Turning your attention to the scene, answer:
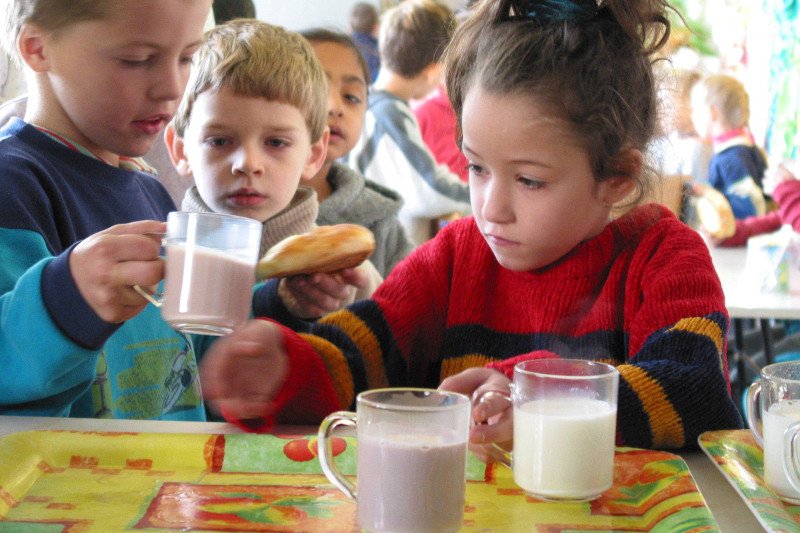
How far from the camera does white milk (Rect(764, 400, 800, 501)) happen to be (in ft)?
2.79

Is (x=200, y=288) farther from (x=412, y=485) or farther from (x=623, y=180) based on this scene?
(x=623, y=180)

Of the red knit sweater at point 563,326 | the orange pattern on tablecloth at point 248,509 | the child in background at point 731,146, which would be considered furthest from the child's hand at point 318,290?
the child in background at point 731,146

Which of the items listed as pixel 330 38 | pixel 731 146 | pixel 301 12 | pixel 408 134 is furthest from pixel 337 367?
pixel 301 12

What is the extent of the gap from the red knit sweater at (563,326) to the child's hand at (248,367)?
0.06 ft

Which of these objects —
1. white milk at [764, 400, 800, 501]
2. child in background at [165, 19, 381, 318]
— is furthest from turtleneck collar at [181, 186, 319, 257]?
white milk at [764, 400, 800, 501]

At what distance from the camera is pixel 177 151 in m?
1.97

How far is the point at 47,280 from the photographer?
103 cm

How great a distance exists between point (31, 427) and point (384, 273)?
1.67 meters

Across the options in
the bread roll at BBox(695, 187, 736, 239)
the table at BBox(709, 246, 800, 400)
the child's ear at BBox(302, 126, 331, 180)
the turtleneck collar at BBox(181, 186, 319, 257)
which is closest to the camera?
the turtleneck collar at BBox(181, 186, 319, 257)

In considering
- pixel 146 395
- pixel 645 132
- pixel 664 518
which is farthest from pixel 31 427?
pixel 645 132

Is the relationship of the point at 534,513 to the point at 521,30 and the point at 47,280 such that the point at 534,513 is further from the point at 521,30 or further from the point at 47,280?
the point at 521,30

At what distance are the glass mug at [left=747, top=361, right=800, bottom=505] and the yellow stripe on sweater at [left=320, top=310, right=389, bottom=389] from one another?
540 mm

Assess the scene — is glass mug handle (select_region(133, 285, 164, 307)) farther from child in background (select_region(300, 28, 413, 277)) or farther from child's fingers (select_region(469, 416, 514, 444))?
child in background (select_region(300, 28, 413, 277))

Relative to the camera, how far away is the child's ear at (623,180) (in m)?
1.29
